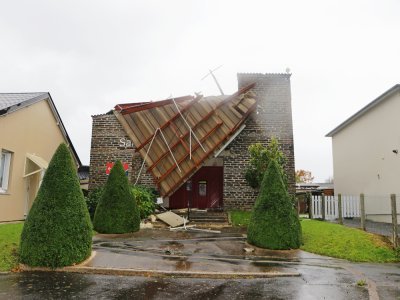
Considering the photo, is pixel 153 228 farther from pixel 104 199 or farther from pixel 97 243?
pixel 97 243

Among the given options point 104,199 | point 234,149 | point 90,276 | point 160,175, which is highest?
point 234,149

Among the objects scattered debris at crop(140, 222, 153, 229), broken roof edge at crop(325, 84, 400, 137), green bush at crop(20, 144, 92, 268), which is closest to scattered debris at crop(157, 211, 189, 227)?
scattered debris at crop(140, 222, 153, 229)

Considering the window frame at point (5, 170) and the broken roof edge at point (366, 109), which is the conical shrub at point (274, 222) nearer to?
the broken roof edge at point (366, 109)

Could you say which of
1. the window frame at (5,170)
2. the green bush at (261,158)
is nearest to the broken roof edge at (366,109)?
the green bush at (261,158)

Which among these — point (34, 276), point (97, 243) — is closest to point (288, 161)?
point (97, 243)

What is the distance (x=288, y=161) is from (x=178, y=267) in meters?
13.5

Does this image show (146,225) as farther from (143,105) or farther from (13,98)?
(13,98)

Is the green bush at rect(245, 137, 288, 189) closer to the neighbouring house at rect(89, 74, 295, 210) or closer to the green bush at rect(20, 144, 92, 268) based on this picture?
the neighbouring house at rect(89, 74, 295, 210)

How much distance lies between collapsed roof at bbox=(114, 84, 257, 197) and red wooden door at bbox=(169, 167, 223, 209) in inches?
98.9

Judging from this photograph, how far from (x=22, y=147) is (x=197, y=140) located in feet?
28.3

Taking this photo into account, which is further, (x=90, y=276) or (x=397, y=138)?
(x=397, y=138)

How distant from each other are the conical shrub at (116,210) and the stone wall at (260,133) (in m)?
7.53

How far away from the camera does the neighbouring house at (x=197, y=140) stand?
1934 cm

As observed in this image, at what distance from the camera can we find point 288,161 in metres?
20.4
